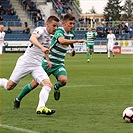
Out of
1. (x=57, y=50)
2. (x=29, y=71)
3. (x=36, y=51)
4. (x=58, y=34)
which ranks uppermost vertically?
(x=58, y=34)

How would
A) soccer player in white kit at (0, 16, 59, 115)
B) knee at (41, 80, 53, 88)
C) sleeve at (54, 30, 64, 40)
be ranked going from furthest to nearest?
sleeve at (54, 30, 64, 40)
soccer player in white kit at (0, 16, 59, 115)
knee at (41, 80, 53, 88)

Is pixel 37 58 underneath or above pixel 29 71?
above

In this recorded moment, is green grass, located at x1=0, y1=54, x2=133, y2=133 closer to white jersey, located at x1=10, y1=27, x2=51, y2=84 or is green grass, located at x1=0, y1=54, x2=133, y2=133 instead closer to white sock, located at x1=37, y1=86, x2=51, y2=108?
white sock, located at x1=37, y1=86, x2=51, y2=108

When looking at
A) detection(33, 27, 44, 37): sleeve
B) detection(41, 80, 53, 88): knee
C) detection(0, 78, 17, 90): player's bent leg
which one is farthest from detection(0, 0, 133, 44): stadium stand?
detection(41, 80, 53, 88): knee

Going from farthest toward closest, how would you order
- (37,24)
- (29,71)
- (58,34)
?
(37,24), (58,34), (29,71)

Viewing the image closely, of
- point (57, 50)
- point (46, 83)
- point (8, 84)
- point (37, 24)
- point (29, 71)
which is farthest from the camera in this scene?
point (37, 24)

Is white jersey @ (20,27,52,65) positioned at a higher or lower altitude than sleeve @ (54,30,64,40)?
lower

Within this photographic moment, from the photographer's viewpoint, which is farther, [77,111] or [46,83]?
[77,111]

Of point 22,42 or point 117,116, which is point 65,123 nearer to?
point 117,116

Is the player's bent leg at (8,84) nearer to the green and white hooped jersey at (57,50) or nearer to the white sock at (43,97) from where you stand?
the white sock at (43,97)

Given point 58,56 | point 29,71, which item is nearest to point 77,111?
point 29,71

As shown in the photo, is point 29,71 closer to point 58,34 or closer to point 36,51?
point 36,51

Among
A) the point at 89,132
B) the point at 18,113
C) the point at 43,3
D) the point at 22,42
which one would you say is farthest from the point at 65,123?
the point at 43,3

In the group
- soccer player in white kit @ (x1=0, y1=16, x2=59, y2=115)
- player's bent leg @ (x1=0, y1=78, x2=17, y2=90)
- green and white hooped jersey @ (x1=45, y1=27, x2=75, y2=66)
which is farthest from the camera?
green and white hooped jersey @ (x1=45, y1=27, x2=75, y2=66)
